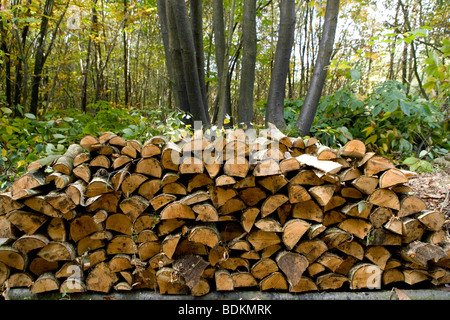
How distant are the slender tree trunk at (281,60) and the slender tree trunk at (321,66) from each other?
287 millimetres

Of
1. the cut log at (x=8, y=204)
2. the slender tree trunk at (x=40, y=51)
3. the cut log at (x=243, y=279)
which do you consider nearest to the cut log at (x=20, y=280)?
the cut log at (x=8, y=204)

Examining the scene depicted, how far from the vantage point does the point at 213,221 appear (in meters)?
1.56

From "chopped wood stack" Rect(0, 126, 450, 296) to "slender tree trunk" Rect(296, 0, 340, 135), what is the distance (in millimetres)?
1626

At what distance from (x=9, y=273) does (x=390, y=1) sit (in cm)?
956

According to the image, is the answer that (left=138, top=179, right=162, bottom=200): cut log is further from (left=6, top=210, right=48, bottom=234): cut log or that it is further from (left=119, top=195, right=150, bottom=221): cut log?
(left=6, top=210, right=48, bottom=234): cut log

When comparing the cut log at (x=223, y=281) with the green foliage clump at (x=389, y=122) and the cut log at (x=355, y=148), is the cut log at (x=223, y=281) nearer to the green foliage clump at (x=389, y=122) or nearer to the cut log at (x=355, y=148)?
the cut log at (x=355, y=148)

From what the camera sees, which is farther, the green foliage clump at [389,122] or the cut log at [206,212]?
the green foliage clump at [389,122]


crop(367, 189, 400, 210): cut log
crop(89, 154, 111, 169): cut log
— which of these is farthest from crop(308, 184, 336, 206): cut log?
crop(89, 154, 111, 169): cut log

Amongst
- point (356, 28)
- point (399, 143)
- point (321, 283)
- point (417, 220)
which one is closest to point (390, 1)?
point (356, 28)

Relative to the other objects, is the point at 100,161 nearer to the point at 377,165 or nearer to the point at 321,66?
the point at 377,165

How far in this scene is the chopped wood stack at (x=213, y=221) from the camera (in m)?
1.51

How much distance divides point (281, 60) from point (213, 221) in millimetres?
2379

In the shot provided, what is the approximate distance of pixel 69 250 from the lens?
155 cm
